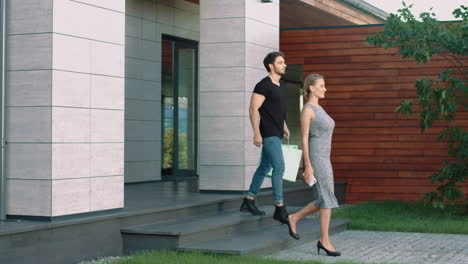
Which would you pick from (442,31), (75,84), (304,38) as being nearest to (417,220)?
(442,31)

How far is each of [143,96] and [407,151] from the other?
4.72m

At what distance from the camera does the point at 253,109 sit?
782 centimetres

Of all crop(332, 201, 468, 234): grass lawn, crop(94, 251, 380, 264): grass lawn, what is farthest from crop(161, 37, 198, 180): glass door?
crop(94, 251, 380, 264): grass lawn

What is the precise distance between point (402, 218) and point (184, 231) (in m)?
4.53

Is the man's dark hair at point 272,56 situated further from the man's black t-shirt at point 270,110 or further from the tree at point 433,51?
the tree at point 433,51

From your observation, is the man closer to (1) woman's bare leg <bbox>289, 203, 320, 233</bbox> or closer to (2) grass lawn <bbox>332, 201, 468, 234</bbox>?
(1) woman's bare leg <bbox>289, 203, 320, 233</bbox>

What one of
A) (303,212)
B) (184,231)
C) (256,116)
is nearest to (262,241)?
(303,212)

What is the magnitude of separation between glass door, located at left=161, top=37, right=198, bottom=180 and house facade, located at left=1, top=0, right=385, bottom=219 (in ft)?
0.07

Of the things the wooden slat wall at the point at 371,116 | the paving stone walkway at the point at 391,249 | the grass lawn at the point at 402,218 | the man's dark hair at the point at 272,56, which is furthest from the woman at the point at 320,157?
the wooden slat wall at the point at 371,116

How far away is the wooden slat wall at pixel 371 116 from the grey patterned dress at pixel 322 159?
20.2ft

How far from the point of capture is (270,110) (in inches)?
311

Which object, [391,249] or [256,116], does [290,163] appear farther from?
[391,249]

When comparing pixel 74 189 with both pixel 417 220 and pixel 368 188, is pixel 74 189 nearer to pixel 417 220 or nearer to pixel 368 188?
pixel 417 220

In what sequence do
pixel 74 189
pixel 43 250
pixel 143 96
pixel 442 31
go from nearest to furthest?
pixel 43 250 → pixel 74 189 → pixel 442 31 → pixel 143 96
